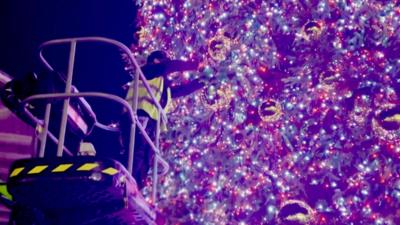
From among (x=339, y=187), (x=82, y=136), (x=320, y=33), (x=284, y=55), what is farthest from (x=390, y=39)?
(x=82, y=136)

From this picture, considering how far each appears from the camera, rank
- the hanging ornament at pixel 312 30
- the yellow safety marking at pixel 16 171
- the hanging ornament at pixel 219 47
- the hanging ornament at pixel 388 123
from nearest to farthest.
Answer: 1. the yellow safety marking at pixel 16 171
2. the hanging ornament at pixel 388 123
3. the hanging ornament at pixel 312 30
4. the hanging ornament at pixel 219 47

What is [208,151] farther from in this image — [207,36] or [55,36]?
[55,36]

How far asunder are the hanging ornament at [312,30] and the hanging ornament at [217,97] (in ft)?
4.32

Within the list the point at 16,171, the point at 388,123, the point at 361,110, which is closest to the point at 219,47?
→ the point at 361,110

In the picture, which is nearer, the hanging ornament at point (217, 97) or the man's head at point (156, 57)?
→ the man's head at point (156, 57)

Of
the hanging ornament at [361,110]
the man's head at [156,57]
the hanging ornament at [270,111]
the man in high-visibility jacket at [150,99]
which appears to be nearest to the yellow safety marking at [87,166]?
the man in high-visibility jacket at [150,99]

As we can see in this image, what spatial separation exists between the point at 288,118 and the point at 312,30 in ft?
4.39

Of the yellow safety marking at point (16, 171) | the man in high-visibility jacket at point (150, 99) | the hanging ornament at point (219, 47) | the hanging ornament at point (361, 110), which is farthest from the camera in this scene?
the hanging ornament at point (219, 47)

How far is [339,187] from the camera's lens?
21.7 feet

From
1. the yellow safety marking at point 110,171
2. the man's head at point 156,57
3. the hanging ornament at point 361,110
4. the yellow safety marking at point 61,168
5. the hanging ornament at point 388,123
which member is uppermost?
the man's head at point 156,57

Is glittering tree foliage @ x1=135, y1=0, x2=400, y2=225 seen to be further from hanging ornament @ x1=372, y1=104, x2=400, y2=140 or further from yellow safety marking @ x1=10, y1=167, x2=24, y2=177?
yellow safety marking @ x1=10, y1=167, x2=24, y2=177

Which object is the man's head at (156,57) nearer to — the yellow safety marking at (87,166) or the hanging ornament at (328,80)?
the hanging ornament at (328,80)

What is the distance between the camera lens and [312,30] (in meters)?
7.50

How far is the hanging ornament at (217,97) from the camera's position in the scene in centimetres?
759
